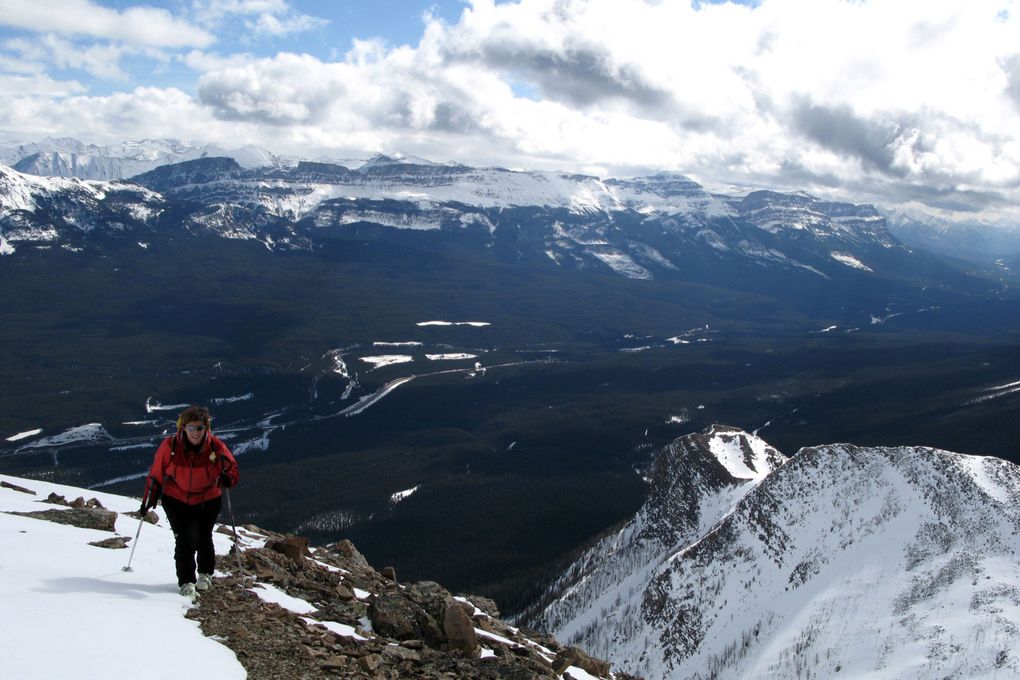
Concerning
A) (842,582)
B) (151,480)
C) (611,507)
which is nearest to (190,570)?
(151,480)

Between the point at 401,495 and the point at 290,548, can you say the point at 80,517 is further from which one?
the point at 401,495

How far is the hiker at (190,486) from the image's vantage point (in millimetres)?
18578

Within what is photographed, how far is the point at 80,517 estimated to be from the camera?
25516 millimetres

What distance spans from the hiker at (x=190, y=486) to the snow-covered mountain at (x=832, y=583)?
2663 inches

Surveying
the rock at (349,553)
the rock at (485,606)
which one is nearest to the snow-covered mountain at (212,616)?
the rock at (349,553)

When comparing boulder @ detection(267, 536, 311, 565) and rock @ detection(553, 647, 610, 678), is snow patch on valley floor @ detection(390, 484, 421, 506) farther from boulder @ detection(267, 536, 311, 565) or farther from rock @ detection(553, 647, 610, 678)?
boulder @ detection(267, 536, 311, 565)

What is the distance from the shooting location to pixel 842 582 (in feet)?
274

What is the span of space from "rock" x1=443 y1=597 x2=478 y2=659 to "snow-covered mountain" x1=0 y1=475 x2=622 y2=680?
36 mm

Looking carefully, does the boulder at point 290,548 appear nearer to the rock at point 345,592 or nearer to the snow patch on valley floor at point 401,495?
the rock at point 345,592

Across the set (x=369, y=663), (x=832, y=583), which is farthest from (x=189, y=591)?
(x=832, y=583)

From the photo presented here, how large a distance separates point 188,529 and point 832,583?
83789mm

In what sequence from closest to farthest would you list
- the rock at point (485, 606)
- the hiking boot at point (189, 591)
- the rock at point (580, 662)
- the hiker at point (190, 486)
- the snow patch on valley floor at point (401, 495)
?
the hiking boot at point (189, 591), the hiker at point (190, 486), the rock at point (580, 662), the rock at point (485, 606), the snow patch on valley floor at point (401, 495)

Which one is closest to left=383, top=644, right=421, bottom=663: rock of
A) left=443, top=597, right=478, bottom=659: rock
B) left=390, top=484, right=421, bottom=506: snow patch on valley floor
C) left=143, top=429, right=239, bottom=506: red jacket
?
left=443, top=597, right=478, bottom=659: rock

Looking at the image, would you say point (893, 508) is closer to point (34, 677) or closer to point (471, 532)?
point (471, 532)
